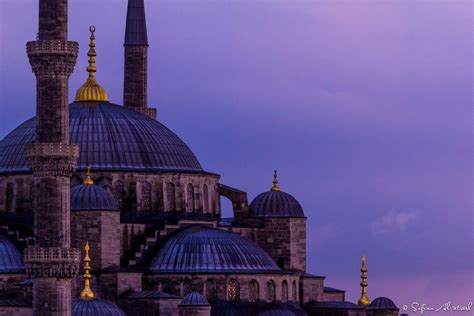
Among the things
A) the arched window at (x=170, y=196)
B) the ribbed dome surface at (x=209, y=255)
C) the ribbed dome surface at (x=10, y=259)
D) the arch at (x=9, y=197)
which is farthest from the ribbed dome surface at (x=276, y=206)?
the ribbed dome surface at (x=10, y=259)

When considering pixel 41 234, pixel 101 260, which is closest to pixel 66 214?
pixel 41 234

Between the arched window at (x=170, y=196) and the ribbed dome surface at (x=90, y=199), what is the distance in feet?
18.6

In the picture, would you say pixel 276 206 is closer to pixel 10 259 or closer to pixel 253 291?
pixel 253 291

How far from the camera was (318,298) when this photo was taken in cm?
12075

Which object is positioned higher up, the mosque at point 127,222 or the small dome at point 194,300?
the mosque at point 127,222

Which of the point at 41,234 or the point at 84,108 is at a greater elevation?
the point at 84,108

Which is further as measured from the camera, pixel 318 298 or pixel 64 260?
pixel 318 298

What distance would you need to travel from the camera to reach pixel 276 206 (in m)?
121

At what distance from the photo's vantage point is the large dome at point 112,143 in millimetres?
117438

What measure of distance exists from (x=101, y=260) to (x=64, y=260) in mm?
11157

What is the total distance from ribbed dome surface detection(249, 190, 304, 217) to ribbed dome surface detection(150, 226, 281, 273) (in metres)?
4.93

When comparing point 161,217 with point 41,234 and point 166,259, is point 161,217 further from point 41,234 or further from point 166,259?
point 41,234

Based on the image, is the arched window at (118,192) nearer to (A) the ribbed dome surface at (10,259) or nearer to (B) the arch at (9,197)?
(B) the arch at (9,197)

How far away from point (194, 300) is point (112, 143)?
1227cm
